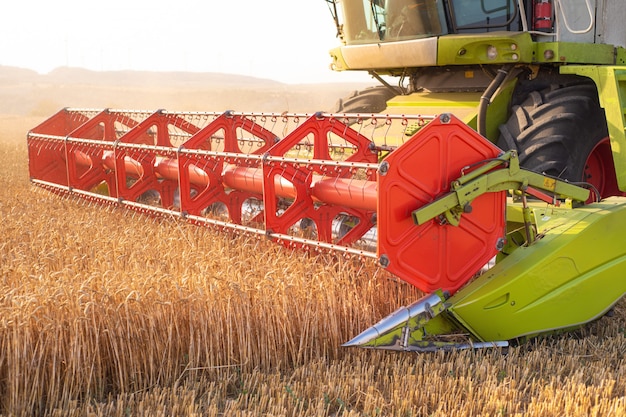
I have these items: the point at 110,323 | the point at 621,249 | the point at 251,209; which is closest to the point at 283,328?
the point at 110,323

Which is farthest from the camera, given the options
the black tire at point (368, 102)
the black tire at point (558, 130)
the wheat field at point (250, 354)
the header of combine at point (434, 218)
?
the black tire at point (368, 102)

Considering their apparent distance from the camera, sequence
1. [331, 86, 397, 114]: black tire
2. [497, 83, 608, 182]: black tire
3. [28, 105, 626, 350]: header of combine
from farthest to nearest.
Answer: [331, 86, 397, 114]: black tire → [497, 83, 608, 182]: black tire → [28, 105, 626, 350]: header of combine

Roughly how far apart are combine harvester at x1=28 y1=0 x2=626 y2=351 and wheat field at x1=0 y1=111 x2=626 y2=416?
0.59 ft

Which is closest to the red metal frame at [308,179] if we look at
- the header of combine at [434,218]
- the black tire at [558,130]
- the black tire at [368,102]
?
the header of combine at [434,218]

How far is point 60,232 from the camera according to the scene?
188 inches

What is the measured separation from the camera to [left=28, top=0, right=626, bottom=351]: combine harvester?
10.4 feet

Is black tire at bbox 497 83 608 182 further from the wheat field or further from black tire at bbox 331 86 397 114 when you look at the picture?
black tire at bbox 331 86 397 114

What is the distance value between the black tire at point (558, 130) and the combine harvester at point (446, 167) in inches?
0.5

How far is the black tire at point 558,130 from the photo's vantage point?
4.60 meters

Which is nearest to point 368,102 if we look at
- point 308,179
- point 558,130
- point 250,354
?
point 558,130

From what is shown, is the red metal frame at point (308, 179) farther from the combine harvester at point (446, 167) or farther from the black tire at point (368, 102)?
the black tire at point (368, 102)

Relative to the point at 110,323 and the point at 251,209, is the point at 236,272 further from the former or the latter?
the point at 251,209

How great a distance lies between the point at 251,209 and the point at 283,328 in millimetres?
2036

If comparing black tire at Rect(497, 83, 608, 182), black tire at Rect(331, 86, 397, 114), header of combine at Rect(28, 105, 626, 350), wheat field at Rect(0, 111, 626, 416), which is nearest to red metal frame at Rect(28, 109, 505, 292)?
header of combine at Rect(28, 105, 626, 350)
